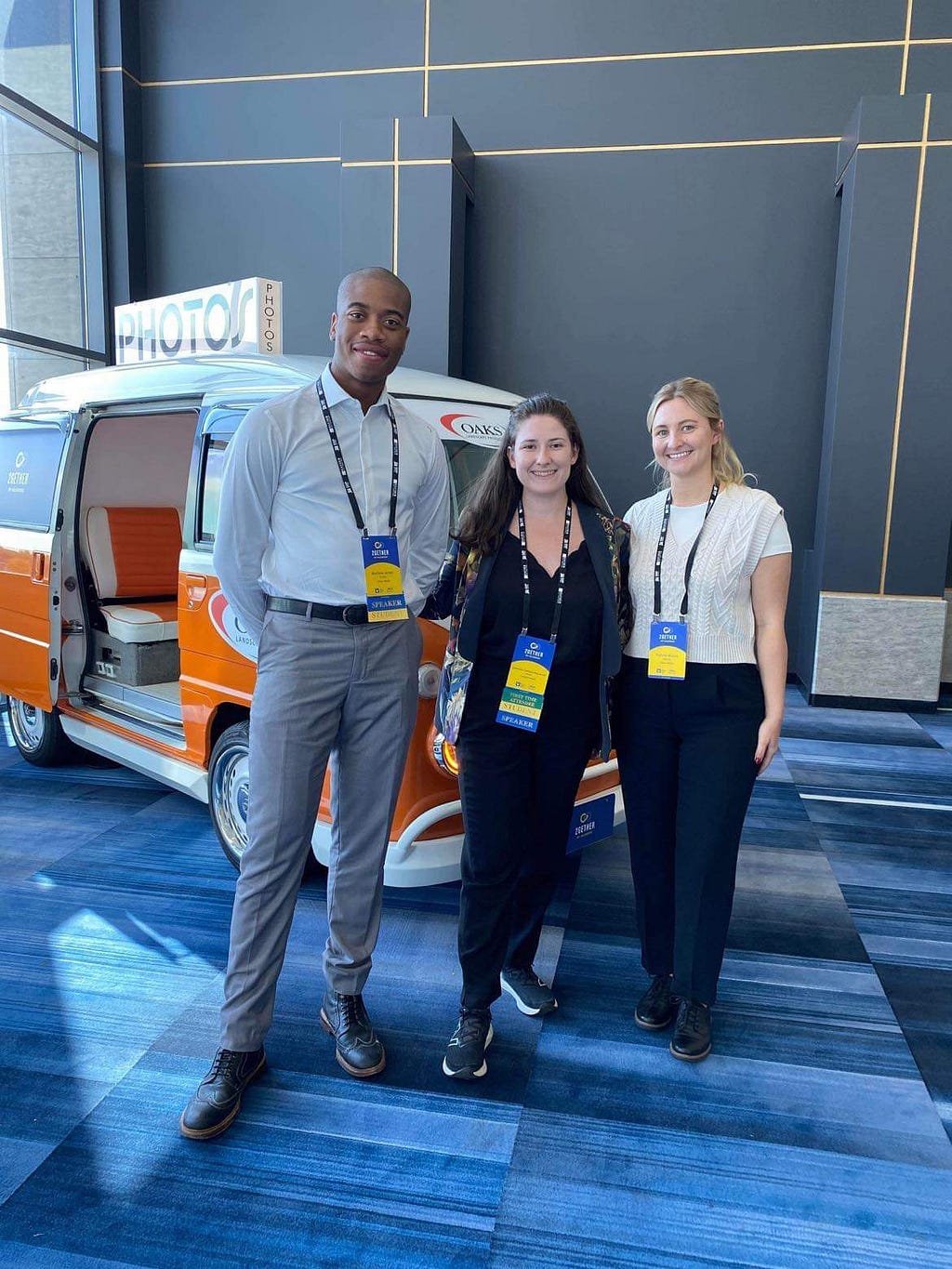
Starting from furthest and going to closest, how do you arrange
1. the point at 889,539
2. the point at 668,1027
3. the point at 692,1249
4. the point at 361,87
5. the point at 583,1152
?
the point at 361,87 < the point at 889,539 < the point at 668,1027 < the point at 583,1152 < the point at 692,1249

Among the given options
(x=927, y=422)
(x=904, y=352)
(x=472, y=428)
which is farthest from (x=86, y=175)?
(x=927, y=422)

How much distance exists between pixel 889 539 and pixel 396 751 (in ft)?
17.4

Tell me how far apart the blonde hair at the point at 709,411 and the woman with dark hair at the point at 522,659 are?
9.1 inches

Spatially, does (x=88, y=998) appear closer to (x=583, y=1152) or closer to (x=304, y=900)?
(x=304, y=900)

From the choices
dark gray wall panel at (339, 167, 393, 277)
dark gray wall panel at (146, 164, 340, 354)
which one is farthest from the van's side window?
dark gray wall panel at (146, 164, 340, 354)

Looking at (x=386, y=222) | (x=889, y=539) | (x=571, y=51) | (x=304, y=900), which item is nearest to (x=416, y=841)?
(x=304, y=900)

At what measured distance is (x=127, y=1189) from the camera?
6.14 ft

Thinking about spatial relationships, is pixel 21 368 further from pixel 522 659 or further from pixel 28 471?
pixel 522 659

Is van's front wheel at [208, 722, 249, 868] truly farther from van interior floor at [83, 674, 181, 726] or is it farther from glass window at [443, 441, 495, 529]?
glass window at [443, 441, 495, 529]

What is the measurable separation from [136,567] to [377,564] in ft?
10.3

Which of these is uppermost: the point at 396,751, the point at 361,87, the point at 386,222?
the point at 361,87

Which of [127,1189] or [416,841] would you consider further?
[416,841]

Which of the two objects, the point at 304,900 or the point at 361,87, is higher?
the point at 361,87

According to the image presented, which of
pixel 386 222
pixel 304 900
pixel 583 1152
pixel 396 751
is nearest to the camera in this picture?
pixel 583 1152
